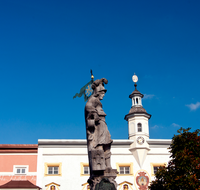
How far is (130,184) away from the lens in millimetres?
26328

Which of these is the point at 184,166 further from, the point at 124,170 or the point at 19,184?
the point at 19,184

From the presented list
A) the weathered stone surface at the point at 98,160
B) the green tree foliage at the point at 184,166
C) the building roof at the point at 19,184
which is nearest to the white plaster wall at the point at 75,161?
the building roof at the point at 19,184

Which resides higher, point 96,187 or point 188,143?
point 188,143

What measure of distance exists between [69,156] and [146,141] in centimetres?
774

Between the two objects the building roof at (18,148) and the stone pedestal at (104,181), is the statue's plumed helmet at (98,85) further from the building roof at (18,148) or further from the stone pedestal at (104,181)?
the building roof at (18,148)

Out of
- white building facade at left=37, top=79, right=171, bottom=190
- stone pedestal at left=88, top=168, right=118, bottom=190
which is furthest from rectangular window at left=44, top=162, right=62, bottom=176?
stone pedestal at left=88, top=168, right=118, bottom=190

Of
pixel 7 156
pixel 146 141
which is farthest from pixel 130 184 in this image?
pixel 7 156

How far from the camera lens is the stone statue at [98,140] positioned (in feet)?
24.7

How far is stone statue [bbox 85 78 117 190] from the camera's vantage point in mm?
7523

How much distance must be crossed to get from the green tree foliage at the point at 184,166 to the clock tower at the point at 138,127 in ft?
28.5

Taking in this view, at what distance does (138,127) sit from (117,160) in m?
3.98

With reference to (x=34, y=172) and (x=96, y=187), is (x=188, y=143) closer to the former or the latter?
(x=96, y=187)

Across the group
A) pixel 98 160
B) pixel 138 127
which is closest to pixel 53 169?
pixel 138 127

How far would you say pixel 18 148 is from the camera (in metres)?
26.4
